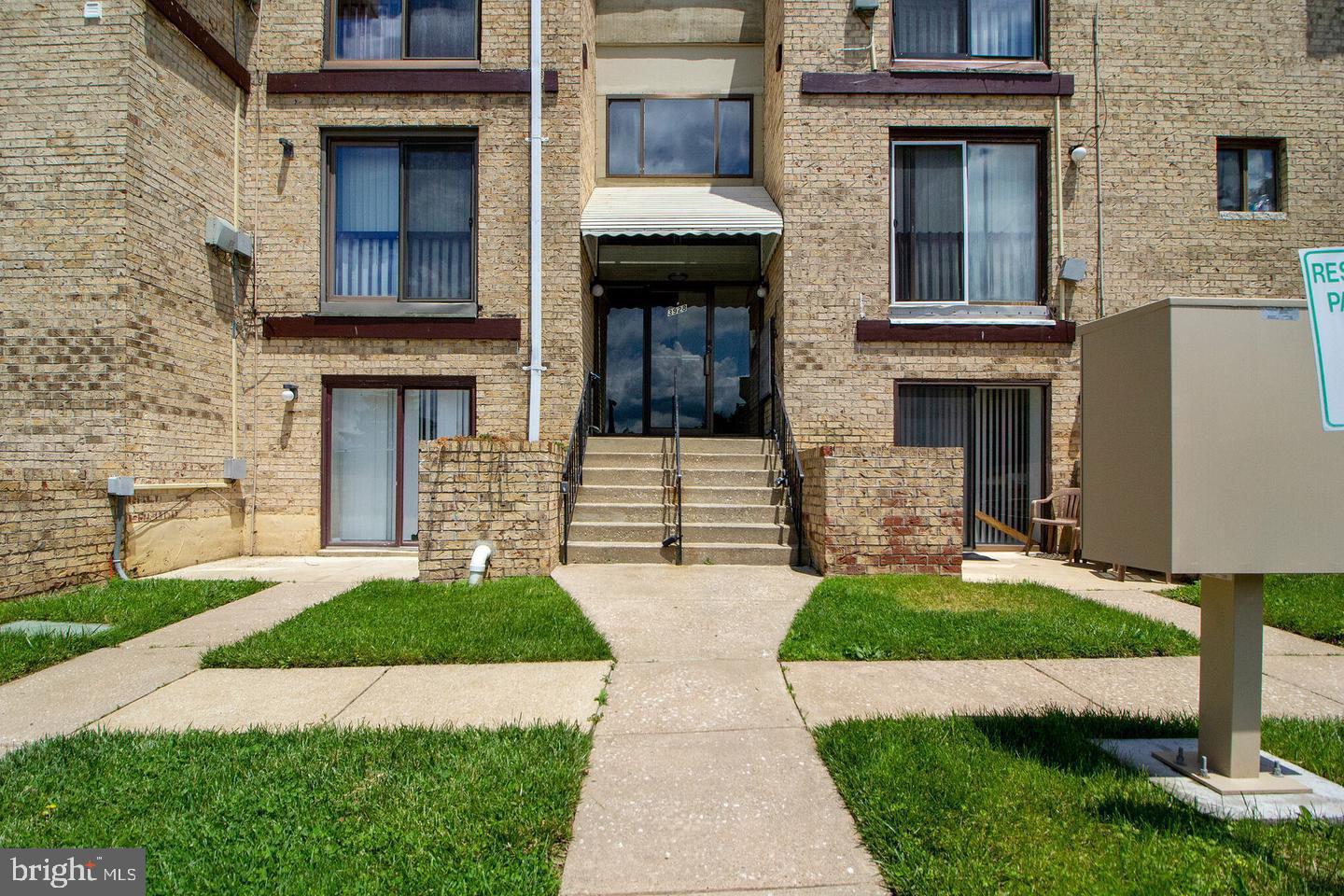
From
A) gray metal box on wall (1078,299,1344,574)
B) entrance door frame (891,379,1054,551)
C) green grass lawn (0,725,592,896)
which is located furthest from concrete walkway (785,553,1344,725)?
entrance door frame (891,379,1054,551)

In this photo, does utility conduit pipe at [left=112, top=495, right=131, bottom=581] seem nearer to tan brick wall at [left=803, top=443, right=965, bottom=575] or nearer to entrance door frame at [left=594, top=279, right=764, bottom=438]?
entrance door frame at [left=594, top=279, right=764, bottom=438]

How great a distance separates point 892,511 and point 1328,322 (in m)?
4.72

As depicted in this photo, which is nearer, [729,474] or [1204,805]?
[1204,805]

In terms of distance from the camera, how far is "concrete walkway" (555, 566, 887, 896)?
2.18 meters

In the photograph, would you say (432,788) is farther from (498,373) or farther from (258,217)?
(258,217)

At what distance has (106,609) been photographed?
5402 mm

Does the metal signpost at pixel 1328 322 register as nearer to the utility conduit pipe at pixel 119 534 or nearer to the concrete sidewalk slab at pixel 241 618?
the concrete sidewalk slab at pixel 241 618

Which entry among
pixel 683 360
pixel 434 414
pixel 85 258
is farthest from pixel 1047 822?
pixel 683 360

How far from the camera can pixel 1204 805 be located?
96.8 inches

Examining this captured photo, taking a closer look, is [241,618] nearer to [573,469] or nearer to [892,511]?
[573,469]

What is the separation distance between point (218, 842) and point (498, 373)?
7.13 meters

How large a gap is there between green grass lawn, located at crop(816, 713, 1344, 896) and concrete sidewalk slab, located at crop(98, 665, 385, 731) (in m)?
2.48

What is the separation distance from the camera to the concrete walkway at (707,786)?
2178 mm

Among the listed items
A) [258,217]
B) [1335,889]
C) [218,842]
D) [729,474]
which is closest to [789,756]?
[1335,889]
